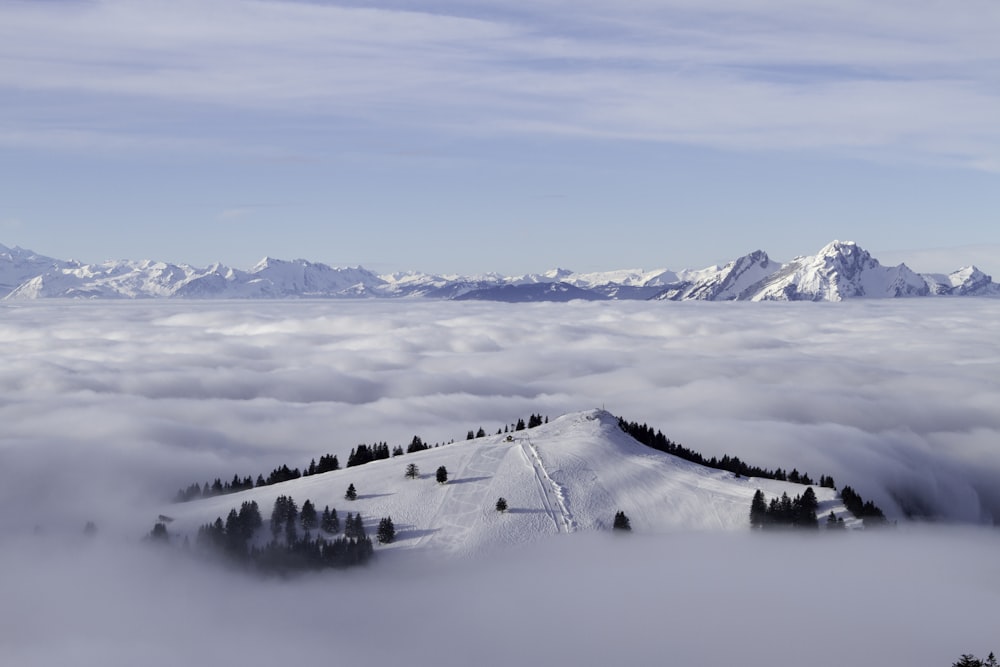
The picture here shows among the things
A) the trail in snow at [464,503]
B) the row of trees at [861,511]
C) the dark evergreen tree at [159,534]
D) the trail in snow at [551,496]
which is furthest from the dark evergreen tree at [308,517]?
the row of trees at [861,511]

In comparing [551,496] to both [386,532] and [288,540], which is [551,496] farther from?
[288,540]

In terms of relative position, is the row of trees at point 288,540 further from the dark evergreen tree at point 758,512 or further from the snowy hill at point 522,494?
the dark evergreen tree at point 758,512

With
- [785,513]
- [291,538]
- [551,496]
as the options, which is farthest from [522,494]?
[785,513]

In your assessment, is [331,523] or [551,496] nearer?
[331,523]

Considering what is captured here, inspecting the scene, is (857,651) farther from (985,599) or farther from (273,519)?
(273,519)

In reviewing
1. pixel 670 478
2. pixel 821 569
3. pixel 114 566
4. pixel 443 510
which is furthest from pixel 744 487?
pixel 114 566
